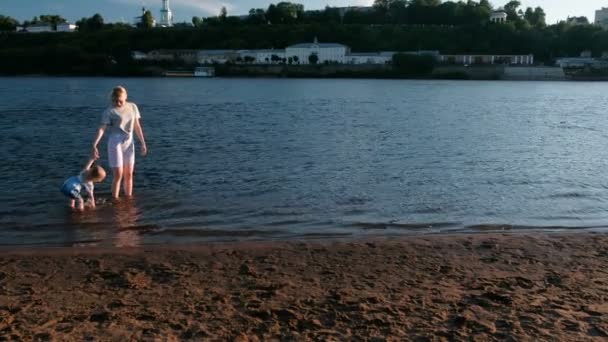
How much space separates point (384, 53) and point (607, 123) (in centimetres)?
11998

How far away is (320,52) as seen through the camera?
149 m

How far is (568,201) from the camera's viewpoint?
1126 cm

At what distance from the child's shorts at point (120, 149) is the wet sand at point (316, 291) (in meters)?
2.85

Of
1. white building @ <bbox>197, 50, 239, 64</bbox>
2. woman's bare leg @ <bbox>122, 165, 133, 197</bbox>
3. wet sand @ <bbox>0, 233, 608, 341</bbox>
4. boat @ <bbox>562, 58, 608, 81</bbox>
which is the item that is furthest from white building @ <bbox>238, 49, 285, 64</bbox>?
wet sand @ <bbox>0, 233, 608, 341</bbox>

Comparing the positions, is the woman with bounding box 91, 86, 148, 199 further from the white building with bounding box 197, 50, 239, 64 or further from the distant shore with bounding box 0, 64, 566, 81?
the white building with bounding box 197, 50, 239, 64

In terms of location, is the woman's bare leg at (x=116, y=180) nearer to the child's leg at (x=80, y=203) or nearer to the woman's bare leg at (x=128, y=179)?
the woman's bare leg at (x=128, y=179)

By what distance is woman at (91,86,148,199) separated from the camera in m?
9.83

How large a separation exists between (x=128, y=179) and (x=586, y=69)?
137m

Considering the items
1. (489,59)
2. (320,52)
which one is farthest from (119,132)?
(489,59)

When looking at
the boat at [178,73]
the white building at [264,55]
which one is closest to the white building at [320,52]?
the white building at [264,55]

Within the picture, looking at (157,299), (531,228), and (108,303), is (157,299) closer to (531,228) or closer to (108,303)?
(108,303)

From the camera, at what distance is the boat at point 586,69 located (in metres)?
128

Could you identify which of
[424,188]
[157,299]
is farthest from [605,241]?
[157,299]

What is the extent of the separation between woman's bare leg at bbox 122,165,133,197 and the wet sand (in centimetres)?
326
